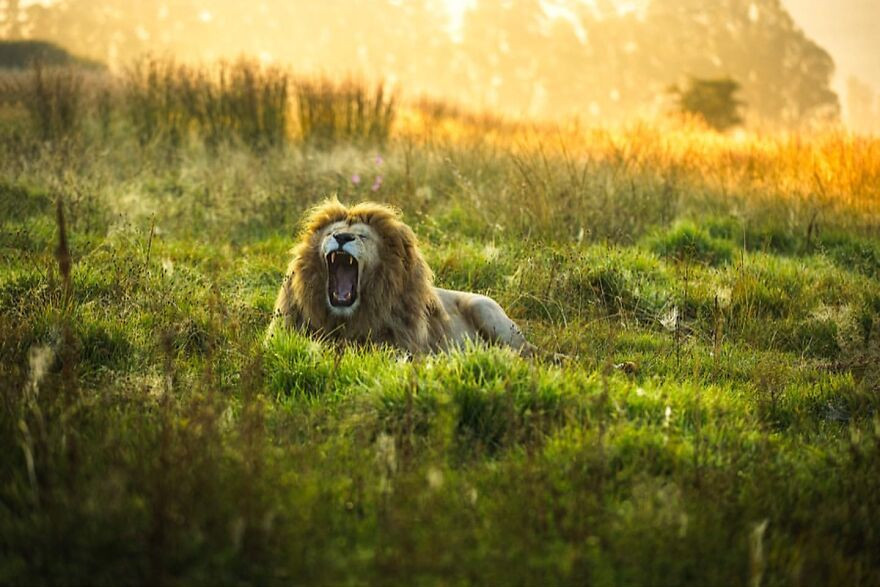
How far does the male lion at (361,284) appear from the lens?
511 centimetres

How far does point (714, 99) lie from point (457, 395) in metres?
45.1

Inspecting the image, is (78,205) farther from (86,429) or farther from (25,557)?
(25,557)

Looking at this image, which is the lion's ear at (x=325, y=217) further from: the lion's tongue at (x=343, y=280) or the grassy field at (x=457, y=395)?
the grassy field at (x=457, y=395)

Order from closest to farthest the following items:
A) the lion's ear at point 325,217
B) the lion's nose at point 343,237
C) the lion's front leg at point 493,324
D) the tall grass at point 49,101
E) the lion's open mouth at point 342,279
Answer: the lion's nose at point 343,237
the lion's open mouth at point 342,279
the lion's ear at point 325,217
the lion's front leg at point 493,324
the tall grass at point 49,101

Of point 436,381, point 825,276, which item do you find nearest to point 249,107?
point 825,276

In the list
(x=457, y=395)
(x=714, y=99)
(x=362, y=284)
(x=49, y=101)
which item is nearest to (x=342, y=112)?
(x=49, y=101)

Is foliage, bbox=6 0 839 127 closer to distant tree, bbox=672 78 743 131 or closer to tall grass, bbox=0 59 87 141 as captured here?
distant tree, bbox=672 78 743 131

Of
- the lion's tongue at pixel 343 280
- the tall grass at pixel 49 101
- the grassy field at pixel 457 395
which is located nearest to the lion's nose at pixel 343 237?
the lion's tongue at pixel 343 280

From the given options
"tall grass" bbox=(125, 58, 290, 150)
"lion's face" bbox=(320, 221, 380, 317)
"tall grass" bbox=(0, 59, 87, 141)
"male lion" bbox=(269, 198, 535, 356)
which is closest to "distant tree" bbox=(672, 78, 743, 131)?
"tall grass" bbox=(125, 58, 290, 150)

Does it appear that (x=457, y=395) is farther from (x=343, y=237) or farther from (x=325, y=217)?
(x=325, y=217)

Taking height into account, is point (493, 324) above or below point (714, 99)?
below

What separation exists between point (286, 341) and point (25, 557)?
223cm

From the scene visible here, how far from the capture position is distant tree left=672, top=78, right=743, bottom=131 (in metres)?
44.5

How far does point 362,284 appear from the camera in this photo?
5.14 metres
